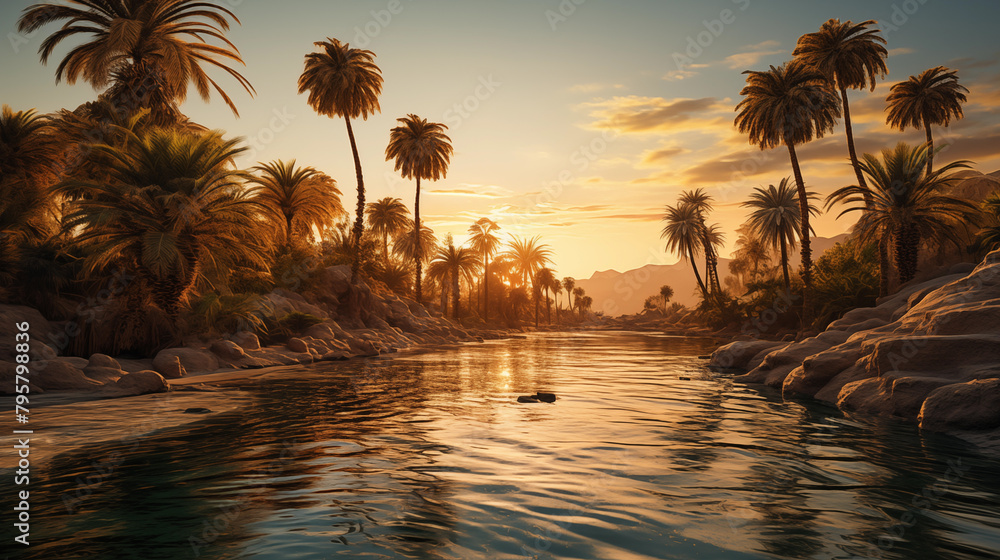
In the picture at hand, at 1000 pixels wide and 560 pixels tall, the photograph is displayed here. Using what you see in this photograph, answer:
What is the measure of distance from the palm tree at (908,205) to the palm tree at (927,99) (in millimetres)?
19028

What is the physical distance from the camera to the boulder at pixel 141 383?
12000mm

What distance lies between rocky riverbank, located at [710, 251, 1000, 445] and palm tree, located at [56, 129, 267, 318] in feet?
58.9

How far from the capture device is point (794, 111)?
31.7 meters

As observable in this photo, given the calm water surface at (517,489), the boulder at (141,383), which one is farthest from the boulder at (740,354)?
the boulder at (141,383)

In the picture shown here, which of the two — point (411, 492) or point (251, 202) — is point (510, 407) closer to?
point (411, 492)

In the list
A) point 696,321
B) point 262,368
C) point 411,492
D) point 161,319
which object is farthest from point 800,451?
point 696,321

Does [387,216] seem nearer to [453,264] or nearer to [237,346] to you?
[453,264]

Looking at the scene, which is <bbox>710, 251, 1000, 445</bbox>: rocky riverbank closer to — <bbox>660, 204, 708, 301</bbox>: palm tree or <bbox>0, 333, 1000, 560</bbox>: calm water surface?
<bbox>0, 333, 1000, 560</bbox>: calm water surface

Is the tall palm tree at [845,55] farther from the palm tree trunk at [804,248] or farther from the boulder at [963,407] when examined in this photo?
the boulder at [963,407]

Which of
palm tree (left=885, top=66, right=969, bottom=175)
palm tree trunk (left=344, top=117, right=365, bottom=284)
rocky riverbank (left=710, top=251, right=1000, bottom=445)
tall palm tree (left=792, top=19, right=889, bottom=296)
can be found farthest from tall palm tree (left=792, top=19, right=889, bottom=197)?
palm tree trunk (left=344, top=117, right=365, bottom=284)

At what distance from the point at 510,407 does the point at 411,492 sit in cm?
605

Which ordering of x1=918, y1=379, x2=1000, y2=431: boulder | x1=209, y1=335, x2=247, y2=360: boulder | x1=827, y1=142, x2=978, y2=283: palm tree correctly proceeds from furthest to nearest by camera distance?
x1=827, y1=142, x2=978, y2=283: palm tree, x1=209, y1=335, x2=247, y2=360: boulder, x1=918, y1=379, x2=1000, y2=431: boulder

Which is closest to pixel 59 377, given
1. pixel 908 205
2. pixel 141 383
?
pixel 141 383

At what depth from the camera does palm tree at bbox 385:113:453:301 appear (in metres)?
51.5
